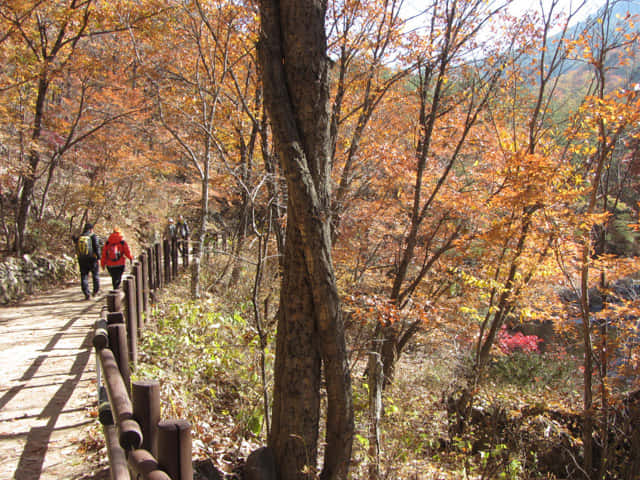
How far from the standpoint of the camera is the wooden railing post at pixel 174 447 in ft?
7.23

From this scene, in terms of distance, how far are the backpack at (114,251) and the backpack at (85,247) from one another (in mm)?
577

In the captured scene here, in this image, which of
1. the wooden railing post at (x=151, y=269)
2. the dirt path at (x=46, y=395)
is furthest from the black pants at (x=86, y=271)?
the wooden railing post at (x=151, y=269)

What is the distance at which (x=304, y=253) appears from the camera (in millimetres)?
3777

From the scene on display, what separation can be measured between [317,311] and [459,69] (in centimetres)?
746

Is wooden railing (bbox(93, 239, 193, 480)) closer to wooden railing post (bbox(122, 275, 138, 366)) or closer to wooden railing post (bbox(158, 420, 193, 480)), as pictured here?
wooden railing post (bbox(158, 420, 193, 480))

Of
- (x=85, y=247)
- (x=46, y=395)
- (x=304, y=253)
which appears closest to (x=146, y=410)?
(x=304, y=253)

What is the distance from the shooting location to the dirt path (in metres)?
Answer: 3.69

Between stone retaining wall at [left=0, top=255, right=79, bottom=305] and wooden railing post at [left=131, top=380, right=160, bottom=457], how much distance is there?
9.73 m

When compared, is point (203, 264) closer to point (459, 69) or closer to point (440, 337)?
point (440, 337)

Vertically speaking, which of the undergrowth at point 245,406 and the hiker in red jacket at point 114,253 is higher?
the hiker in red jacket at point 114,253

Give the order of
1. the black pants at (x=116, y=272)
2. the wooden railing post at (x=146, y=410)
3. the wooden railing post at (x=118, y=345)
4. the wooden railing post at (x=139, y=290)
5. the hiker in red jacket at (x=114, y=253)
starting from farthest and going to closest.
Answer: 1. the black pants at (x=116, y=272)
2. the hiker in red jacket at (x=114, y=253)
3. the wooden railing post at (x=139, y=290)
4. the wooden railing post at (x=118, y=345)
5. the wooden railing post at (x=146, y=410)

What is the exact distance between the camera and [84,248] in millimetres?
9438

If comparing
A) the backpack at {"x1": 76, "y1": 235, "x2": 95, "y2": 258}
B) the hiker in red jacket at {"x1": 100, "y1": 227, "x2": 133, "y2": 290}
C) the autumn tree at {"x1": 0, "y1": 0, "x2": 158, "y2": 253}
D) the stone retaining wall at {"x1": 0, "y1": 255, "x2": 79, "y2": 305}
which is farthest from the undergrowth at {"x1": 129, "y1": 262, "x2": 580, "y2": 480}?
the autumn tree at {"x1": 0, "y1": 0, "x2": 158, "y2": 253}

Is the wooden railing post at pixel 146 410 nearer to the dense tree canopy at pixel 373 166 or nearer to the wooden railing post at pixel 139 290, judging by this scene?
the dense tree canopy at pixel 373 166
